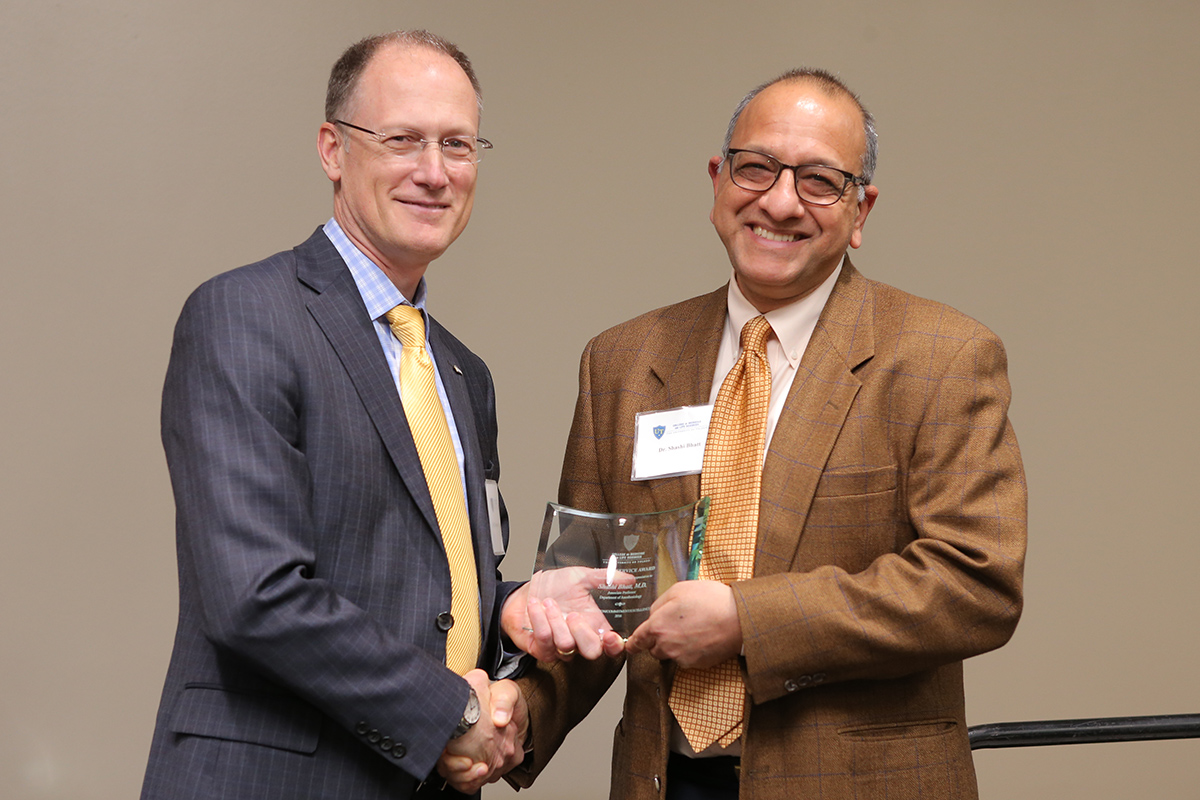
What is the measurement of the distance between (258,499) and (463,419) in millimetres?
550

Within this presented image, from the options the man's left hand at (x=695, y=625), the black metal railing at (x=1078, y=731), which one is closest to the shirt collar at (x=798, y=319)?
the man's left hand at (x=695, y=625)

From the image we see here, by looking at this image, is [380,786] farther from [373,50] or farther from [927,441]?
[373,50]

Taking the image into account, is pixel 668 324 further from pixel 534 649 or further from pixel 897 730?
pixel 897 730

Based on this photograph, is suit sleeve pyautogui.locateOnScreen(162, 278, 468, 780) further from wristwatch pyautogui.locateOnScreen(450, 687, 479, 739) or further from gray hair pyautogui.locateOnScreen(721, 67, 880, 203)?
gray hair pyautogui.locateOnScreen(721, 67, 880, 203)

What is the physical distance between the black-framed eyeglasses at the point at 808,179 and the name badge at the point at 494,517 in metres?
0.78

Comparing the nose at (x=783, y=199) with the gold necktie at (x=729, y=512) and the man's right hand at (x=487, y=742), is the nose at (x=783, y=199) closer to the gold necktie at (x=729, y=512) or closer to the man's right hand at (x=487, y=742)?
the gold necktie at (x=729, y=512)

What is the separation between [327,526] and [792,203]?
41.0 inches

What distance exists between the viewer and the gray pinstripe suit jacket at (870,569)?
1878 mm

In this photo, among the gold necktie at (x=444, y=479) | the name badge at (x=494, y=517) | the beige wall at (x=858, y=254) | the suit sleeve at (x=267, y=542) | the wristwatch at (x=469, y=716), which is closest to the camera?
the suit sleeve at (x=267, y=542)

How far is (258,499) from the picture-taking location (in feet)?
5.47

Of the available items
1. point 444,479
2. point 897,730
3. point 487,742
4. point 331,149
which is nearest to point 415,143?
point 331,149

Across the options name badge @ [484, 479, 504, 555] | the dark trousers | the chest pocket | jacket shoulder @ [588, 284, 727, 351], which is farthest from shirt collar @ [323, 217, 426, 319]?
the dark trousers

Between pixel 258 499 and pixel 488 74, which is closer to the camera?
pixel 258 499

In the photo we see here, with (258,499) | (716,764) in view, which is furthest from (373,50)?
(716,764)
